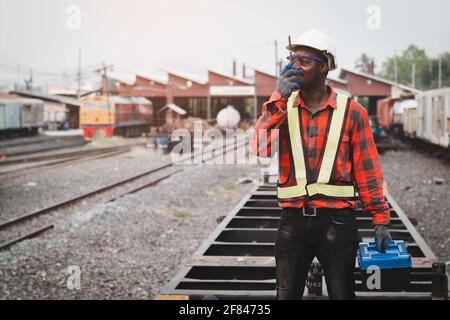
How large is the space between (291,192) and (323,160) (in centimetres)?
23

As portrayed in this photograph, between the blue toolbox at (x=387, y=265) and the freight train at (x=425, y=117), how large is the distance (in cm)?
1587

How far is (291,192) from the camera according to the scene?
2998 mm

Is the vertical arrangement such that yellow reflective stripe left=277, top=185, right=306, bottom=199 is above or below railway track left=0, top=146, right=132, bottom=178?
above

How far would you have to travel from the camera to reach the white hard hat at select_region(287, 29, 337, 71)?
2.89m

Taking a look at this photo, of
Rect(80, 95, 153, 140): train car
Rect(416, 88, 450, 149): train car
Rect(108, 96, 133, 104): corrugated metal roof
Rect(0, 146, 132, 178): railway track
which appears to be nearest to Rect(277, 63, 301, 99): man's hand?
Rect(0, 146, 132, 178): railway track

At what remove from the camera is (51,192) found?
1352cm

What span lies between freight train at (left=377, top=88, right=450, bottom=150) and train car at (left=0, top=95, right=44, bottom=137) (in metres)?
22.2

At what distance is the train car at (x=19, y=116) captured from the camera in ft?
112

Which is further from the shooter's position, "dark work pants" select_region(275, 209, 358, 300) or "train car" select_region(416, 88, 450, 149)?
"train car" select_region(416, 88, 450, 149)

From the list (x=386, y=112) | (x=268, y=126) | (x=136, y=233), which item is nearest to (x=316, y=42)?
(x=268, y=126)

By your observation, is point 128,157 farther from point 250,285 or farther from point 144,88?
point 144,88

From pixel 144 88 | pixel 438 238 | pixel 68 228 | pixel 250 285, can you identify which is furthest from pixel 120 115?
pixel 250 285

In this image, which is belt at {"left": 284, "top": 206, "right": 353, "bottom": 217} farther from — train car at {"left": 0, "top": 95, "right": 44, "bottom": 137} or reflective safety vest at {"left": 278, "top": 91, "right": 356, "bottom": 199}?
train car at {"left": 0, "top": 95, "right": 44, "bottom": 137}

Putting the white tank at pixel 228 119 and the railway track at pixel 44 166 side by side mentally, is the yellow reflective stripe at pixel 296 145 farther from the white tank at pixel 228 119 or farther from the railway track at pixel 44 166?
the white tank at pixel 228 119
